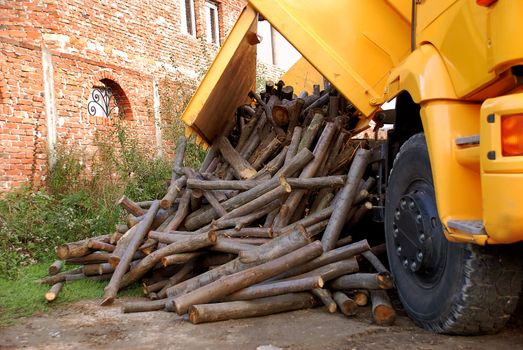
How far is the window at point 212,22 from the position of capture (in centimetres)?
1434

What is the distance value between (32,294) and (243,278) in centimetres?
249

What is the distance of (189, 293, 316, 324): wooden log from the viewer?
388cm

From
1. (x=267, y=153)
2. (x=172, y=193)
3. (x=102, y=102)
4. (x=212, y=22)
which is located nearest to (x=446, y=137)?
(x=267, y=153)

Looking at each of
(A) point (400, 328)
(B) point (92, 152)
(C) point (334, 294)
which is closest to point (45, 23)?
(B) point (92, 152)

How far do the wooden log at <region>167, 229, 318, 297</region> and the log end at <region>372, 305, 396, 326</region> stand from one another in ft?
2.87

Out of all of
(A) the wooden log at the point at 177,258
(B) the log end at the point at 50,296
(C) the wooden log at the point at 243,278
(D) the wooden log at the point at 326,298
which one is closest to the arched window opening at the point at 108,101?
(B) the log end at the point at 50,296

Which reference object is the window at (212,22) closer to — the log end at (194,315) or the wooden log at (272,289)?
the wooden log at (272,289)

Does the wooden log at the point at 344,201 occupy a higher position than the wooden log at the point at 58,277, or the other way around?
the wooden log at the point at 344,201

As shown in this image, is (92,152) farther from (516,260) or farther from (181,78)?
(516,260)

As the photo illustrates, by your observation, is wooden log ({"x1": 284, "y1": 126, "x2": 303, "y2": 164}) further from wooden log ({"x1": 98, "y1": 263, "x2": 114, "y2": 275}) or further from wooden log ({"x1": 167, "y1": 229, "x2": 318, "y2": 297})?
wooden log ({"x1": 98, "y1": 263, "x2": 114, "y2": 275})

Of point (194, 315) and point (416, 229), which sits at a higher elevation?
point (416, 229)

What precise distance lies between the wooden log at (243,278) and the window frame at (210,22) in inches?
428

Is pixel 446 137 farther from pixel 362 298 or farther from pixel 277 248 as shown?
pixel 277 248

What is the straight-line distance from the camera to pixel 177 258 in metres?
4.77
